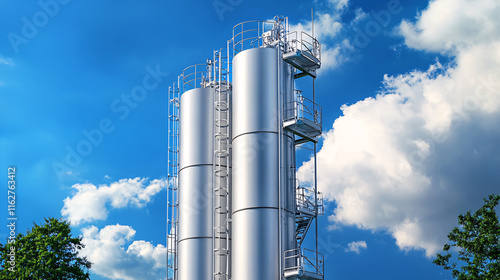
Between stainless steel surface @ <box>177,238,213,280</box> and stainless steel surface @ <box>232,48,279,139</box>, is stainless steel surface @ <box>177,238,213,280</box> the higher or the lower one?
the lower one

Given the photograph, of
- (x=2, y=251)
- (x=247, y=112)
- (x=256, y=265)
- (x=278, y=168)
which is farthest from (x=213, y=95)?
(x=2, y=251)

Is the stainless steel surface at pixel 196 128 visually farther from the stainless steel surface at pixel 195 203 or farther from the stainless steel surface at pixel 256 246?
the stainless steel surface at pixel 256 246

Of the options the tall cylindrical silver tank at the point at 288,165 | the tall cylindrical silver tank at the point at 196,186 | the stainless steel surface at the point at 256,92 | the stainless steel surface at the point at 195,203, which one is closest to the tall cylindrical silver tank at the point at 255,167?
the stainless steel surface at the point at 256,92

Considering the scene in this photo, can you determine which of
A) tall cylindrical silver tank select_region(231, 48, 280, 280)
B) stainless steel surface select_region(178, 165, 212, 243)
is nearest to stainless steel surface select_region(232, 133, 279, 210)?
tall cylindrical silver tank select_region(231, 48, 280, 280)

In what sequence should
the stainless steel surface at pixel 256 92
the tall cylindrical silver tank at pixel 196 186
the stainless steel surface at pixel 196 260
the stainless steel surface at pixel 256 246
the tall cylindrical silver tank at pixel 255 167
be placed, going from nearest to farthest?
the stainless steel surface at pixel 256 246 → the tall cylindrical silver tank at pixel 255 167 → the stainless steel surface at pixel 256 92 → the stainless steel surface at pixel 196 260 → the tall cylindrical silver tank at pixel 196 186

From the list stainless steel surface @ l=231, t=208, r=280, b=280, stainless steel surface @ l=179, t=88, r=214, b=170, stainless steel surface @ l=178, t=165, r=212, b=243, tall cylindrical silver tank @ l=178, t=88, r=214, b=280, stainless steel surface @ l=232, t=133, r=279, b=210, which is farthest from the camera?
stainless steel surface @ l=179, t=88, r=214, b=170

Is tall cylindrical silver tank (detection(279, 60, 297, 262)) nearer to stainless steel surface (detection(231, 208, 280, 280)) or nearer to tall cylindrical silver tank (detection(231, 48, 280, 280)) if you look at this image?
tall cylindrical silver tank (detection(231, 48, 280, 280))

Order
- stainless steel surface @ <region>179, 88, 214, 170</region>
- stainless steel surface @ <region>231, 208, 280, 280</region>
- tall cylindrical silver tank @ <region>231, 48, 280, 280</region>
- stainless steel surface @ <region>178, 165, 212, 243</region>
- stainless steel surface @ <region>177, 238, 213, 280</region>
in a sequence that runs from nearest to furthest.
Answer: stainless steel surface @ <region>231, 208, 280, 280</region> < tall cylindrical silver tank @ <region>231, 48, 280, 280</region> < stainless steel surface @ <region>177, 238, 213, 280</region> < stainless steel surface @ <region>178, 165, 212, 243</region> < stainless steel surface @ <region>179, 88, 214, 170</region>

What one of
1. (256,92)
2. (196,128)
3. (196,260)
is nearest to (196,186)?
(196,128)

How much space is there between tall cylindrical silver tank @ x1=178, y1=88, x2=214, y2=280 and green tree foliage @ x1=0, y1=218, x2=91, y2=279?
753 centimetres

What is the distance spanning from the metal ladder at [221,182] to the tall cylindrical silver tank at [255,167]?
6.64ft

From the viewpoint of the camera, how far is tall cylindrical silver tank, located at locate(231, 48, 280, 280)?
35281 mm

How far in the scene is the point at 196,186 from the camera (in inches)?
1647

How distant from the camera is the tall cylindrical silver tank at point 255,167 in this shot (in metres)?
35.3
